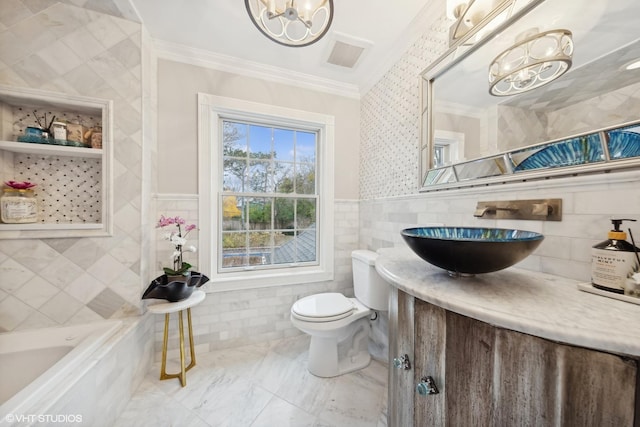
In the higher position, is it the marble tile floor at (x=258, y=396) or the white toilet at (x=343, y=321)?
the white toilet at (x=343, y=321)

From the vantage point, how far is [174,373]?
5.38 feet

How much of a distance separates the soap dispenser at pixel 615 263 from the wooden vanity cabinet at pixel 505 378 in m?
0.34

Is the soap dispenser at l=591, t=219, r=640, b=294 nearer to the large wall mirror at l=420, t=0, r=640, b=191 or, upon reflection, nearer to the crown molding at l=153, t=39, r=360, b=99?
the large wall mirror at l=420, t=0, r=640, b=191

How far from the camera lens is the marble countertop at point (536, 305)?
0.41 m

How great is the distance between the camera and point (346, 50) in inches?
71.1

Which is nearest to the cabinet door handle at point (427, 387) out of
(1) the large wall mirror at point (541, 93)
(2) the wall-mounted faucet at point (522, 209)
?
(2) the wall-mounted faucet at point (522, 209)

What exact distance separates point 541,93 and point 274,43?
1.74m

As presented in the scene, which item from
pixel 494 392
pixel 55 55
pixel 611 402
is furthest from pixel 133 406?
pixel 55 55

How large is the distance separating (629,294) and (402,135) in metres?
1.42

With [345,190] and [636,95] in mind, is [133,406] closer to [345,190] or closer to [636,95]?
[345,190]

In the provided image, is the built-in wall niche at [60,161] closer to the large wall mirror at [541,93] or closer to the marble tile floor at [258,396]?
the marble tile floor at [258,396]

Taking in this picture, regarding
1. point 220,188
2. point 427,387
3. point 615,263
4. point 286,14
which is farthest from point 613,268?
point 220,188

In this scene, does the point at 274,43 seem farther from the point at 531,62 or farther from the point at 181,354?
the point at 181,354

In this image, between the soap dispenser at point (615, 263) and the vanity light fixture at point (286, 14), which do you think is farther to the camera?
the vanity light fixture at point (286, 14)
